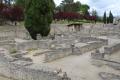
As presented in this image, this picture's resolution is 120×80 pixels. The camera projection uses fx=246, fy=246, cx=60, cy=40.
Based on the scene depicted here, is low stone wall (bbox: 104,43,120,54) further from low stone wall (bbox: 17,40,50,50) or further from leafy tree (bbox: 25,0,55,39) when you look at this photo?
leafy tree (bbox: 25,0,55,39)

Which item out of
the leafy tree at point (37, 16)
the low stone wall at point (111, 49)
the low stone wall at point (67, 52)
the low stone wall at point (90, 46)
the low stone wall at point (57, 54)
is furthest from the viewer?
the leafy tree at point (37, 16)

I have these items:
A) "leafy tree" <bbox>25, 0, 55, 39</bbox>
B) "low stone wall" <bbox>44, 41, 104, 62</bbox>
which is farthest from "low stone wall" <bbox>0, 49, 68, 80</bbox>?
"leafy tree" <bbox>25, 0, 55, 39</bbox>

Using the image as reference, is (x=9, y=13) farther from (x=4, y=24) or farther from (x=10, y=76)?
(x=10, y=76)

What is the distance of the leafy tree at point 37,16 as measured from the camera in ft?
86.2

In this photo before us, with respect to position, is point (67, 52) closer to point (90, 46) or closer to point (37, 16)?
point (90, 46)

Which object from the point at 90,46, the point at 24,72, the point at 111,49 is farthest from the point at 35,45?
the point at 24,72

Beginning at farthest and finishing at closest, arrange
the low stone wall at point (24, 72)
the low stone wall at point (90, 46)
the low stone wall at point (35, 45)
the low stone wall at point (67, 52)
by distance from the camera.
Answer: the low stone wall at point (35, 45)
the low stone wall at point (90, 46)
the low stone wall at point (67, 52)
the low stone wall at point (24, 72)

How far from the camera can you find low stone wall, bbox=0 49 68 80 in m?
10.1

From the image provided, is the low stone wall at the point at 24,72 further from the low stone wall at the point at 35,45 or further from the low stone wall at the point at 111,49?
the low stone wall at the point at 111,49

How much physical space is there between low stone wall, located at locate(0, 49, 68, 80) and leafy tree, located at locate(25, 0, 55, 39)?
541 inches

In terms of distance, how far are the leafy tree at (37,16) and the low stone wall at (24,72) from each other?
13.7 meters

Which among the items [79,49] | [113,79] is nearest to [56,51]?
[79,49]

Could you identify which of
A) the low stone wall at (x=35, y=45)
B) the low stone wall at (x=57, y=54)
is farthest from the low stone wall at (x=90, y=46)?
the low stone wall at (x=35, y=45)

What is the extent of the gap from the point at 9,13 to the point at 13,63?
1034 inches
